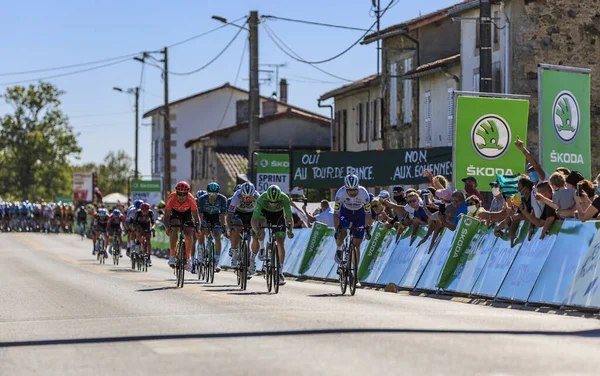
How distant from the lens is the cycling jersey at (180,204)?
22.0 metres

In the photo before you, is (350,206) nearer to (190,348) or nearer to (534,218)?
(534,218)

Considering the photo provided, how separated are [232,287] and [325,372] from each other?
502 inches

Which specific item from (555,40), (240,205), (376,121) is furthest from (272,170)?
(376,121)

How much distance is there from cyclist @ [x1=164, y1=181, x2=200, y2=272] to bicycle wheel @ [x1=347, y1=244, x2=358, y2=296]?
3.50m

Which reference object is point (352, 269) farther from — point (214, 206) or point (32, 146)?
point (32, 146)

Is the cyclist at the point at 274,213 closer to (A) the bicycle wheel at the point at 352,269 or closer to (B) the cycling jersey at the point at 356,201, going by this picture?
(B) the cycling jersey at the point at 356,201

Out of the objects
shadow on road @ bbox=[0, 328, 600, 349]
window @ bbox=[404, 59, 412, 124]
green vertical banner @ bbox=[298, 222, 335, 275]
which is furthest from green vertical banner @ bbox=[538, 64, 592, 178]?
window @ bbox=[404, 59, 412, 124]

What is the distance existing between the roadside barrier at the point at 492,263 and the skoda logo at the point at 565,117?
3.25 metres

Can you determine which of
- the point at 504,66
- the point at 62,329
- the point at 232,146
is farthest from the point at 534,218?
the point at 232,146

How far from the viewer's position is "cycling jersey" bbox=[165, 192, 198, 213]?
2200 centimetres

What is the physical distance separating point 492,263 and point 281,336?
734cm

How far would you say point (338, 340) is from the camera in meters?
11.6

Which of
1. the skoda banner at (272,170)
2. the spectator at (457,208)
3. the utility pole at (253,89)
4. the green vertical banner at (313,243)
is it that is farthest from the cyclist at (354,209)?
the skoda banner at (272,170)

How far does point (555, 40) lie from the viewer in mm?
39844
